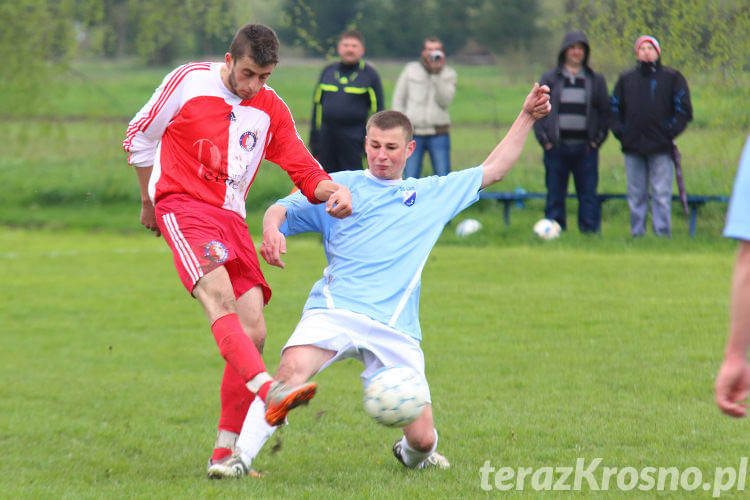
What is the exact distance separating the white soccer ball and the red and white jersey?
953 cm

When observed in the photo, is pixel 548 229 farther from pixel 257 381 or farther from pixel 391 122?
pixel 257 381

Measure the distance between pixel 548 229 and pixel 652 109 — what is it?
2188 millimetres

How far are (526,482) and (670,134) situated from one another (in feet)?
27.3

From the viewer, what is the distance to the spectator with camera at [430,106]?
13.9 meters

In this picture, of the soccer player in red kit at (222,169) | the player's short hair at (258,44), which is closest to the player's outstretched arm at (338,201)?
the soccer player in red kit at (222,169)

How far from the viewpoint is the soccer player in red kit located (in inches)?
197

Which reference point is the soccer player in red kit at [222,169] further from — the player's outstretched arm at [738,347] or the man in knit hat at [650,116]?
the man in knit hat at [650,116]

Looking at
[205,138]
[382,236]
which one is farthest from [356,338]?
[205,138]

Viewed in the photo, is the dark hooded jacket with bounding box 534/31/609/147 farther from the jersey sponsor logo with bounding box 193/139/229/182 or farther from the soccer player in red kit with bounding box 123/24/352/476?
the jersey sponsor logo with bounding box 193/139/229/182

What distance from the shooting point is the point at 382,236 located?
5.21 m

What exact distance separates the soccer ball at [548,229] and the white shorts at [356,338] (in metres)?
8.83

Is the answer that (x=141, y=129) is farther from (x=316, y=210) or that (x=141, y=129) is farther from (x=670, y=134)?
(x=670, y=134)

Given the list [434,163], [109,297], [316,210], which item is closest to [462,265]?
[434,163]

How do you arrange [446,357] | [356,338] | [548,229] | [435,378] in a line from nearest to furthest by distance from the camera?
[356,338] → [435,378] → [446,357] → [548,229]
